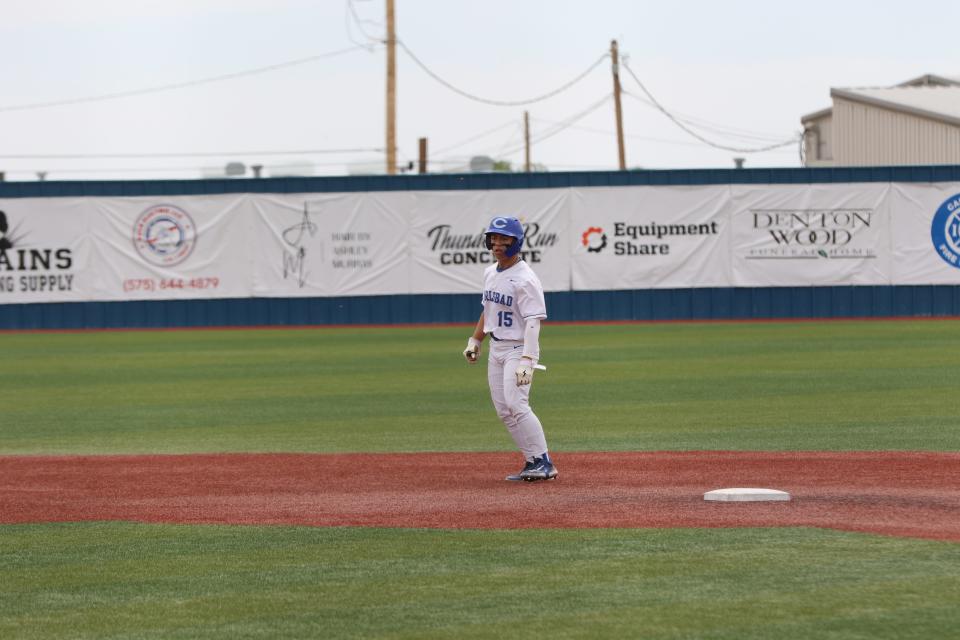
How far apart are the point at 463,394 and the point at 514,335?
8331mm

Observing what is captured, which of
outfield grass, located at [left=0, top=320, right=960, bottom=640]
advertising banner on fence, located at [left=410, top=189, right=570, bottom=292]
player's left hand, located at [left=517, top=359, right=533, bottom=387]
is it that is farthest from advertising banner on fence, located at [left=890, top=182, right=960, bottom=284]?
player's left hand, located at [left=517, top=359, right=533, bottom=387]

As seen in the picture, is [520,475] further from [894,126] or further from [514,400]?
[894,126]

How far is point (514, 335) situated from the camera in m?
11.4

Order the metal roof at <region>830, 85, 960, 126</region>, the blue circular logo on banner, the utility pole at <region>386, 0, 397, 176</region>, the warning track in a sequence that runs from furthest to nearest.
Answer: the metal roof at <region>830, 85, 960, 126</region>, the utility pole at <region>386, 0, 397, 176</region>, the blue circular logo on banner, the warning track

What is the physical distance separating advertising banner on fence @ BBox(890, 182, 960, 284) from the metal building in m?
14.0

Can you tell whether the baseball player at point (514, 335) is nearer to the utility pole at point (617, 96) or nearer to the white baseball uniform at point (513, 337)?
the white baseball uniform at point (513, 337)

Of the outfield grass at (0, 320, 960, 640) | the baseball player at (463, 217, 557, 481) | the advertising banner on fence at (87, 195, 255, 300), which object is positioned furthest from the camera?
the advertising banner on fence at (87, 195, 255, 300)

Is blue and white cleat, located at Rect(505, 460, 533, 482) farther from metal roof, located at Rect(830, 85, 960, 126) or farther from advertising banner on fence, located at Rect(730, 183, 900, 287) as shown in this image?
metal roof, located at Rect(830, 85, 960, 126)

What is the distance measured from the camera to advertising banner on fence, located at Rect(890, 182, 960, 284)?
3634cm

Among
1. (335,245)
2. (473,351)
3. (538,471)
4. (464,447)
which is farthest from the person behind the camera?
(335,245)

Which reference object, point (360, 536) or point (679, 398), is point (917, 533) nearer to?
point (360, 536)

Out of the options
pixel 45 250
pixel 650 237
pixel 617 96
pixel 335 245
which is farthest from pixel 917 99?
pixel 45 250

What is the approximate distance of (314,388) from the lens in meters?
20.7

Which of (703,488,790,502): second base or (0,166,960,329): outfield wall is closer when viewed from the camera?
(703,488,790,502): second base
